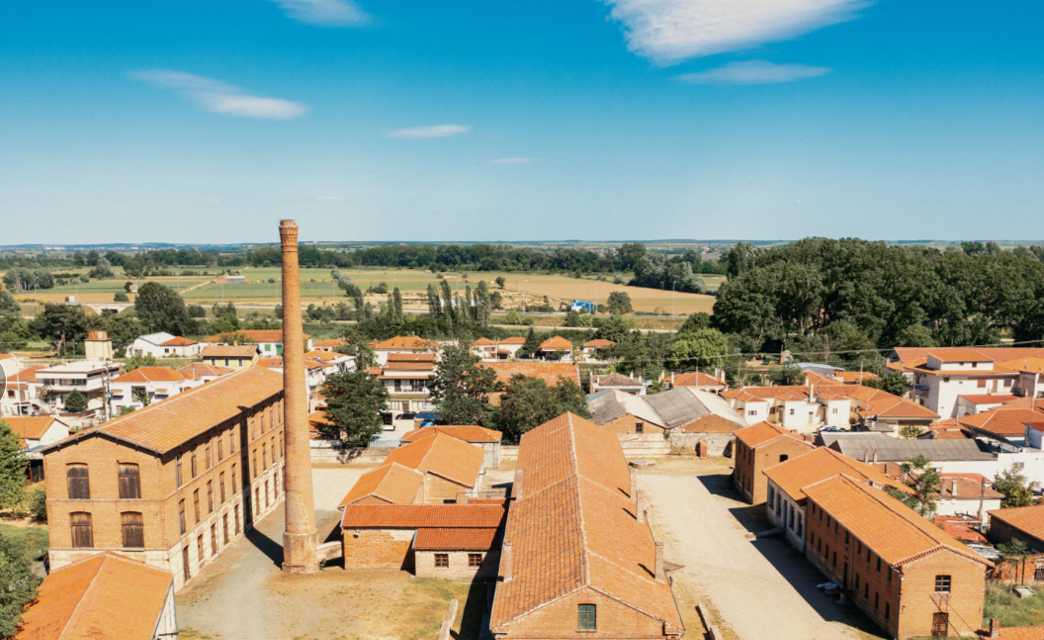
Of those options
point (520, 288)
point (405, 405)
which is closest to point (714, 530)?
point (405, 405)

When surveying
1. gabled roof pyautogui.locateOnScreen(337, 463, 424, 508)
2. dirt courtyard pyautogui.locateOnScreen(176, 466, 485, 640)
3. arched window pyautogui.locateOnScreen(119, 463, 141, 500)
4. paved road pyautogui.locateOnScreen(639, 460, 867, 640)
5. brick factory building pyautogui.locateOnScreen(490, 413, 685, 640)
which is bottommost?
paved road pyautogui.locateOnScreen(639, 460, 867, 640)

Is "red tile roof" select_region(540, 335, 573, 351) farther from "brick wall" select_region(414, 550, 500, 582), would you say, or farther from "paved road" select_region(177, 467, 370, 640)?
"brick wall" select_region(414, 550, 500, 582)

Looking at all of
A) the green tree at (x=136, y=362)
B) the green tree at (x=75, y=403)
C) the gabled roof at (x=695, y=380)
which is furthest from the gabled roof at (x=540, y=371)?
the green tree at (x=136, y=362)

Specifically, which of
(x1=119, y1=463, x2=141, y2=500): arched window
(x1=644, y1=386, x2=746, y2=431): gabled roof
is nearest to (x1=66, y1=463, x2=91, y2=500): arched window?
(x1=119, y1=463, x2=141, y2=500): arched window

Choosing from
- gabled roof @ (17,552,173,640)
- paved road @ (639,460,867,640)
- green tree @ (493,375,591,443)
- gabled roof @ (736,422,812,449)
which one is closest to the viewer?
gabled roof @ (17,552,173,640)

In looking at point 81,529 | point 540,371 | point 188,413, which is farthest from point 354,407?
point 540,371

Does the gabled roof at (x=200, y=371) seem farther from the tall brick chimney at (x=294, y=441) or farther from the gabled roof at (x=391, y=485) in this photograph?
the tall brick chimney at (x=294, y=441)
